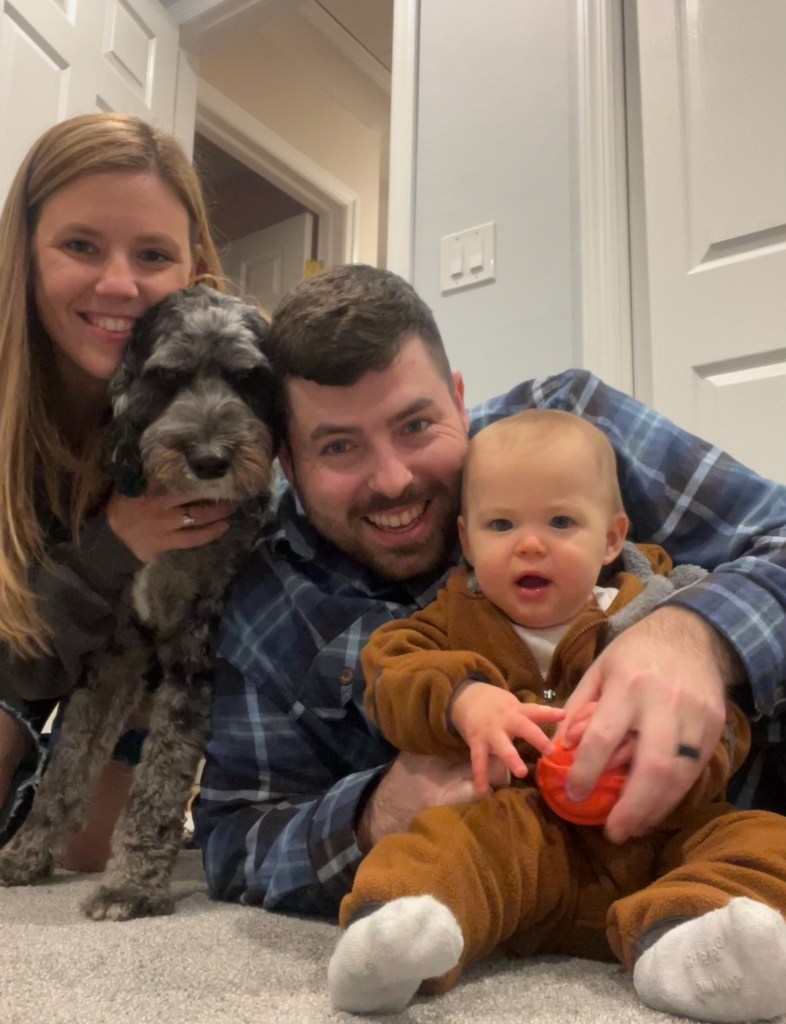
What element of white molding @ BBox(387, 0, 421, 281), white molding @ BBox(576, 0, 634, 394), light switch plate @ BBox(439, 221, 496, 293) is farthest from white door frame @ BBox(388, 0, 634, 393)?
white molding @ BBox(387, 0, 421, 281)

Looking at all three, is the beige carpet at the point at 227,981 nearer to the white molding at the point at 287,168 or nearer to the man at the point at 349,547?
the man at the point at 349,547

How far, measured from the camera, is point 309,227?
4.55m

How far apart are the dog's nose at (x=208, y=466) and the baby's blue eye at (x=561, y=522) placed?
528mm

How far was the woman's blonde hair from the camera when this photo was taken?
148cm

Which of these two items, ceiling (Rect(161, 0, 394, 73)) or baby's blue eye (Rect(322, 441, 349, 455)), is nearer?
baby's blue eye (Rect(322, 441, 349, 455))

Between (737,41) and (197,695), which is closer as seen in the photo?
(197,695)

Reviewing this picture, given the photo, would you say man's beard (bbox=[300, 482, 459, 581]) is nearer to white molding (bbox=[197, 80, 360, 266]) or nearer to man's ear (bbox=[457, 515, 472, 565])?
man's ear (bbox=[457, 515, 472, 565])

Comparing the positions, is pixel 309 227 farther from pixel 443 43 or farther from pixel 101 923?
pixel 101 923

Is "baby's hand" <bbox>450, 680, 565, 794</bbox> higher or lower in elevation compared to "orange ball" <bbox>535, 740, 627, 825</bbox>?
higher

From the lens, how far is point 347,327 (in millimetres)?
1203

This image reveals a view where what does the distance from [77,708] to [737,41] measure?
2082 mm

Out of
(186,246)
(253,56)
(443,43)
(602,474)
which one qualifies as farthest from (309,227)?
(602,474)

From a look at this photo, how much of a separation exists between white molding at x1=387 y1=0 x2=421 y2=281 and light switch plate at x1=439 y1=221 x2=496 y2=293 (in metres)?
0.13

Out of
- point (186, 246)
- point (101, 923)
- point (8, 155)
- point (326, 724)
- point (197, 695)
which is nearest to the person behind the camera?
point (101, 923)
